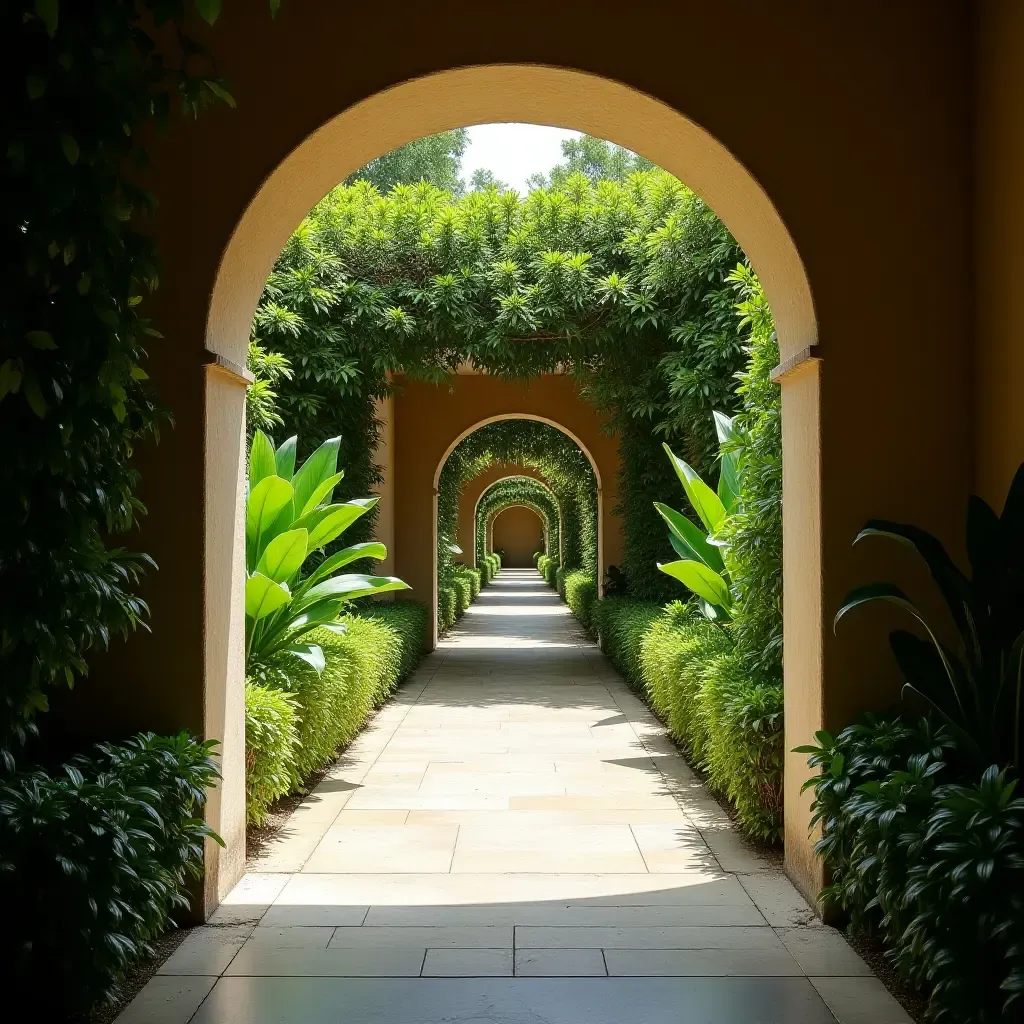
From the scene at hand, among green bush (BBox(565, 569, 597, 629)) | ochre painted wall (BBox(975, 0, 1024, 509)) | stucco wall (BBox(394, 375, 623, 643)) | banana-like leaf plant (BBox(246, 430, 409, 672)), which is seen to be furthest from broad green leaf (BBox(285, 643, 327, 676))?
green bush (BBox(565, 569, 597, 629))

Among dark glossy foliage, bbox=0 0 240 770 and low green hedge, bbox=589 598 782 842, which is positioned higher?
dark glossy foliage, bbox=0 0 240 770

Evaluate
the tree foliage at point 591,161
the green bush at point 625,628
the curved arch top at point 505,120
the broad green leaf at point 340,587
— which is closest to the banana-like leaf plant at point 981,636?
the curved arch top at point 505,120

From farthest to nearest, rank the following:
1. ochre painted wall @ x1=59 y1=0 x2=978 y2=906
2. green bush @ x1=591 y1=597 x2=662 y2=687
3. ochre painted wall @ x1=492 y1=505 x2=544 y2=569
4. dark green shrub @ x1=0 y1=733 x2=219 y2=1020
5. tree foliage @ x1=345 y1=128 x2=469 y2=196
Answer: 1. ochre painted wall @ x1=492 y1=505 x2=544 y2=569
2. tree foliage @ x1=345 y1=128 x2=469 y2=196
3. green bush @ x1=591 y1=597 x2=662 y2=687
4. ochre painted wall @ x1=59 y1=0 x2=978 y2=906
5. dark green shrub @ x1=0 y1=733 x2=219 y2=1020

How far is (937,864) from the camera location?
8.23 feet

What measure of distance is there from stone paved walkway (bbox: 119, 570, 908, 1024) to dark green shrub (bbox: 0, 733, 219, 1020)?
327mm

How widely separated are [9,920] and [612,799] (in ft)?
11.6

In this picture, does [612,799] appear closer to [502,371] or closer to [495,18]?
[495,18]

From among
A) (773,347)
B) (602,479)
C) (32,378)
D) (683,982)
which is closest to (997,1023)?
(683,982)

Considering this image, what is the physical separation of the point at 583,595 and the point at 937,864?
13514 millimetres

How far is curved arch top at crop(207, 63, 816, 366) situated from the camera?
3.83 meters

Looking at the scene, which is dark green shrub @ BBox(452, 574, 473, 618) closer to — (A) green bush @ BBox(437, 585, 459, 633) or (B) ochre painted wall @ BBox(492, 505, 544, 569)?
(A) green bush @ BBox(437, 585, 459, 633)

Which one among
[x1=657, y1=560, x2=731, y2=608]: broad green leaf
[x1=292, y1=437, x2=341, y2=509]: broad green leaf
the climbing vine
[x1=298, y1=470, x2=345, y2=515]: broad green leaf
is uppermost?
the climbing vine

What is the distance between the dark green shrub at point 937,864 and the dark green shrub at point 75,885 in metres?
1.93

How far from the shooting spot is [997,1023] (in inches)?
93.7
